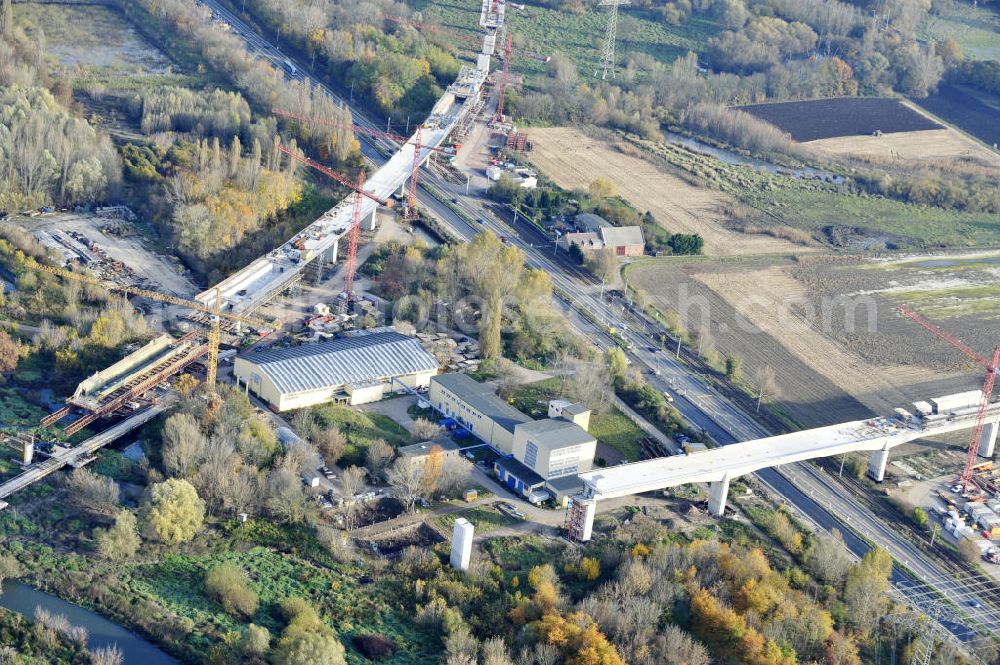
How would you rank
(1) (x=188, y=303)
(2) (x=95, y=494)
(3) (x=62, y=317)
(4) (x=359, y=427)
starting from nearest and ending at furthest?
(2) (x=95, y=494) < (4) (x=359, y=427) < (1) (x=188, y=303) < (3) (x=62, y=317)

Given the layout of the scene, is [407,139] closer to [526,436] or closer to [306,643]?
[526,436]

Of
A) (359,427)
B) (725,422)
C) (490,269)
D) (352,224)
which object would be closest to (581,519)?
(359,427)

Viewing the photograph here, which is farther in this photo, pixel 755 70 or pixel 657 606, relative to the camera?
pixel 755 70

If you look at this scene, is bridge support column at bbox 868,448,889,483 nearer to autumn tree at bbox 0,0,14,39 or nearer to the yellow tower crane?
the yellow tower crane

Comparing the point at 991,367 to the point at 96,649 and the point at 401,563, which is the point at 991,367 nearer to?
the point at 401,563

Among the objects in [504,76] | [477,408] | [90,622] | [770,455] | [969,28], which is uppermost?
[969,28]

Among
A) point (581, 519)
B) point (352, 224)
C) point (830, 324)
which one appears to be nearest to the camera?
point (581, 519)

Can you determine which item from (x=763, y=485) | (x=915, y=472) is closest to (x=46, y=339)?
(x=763, y=485)
